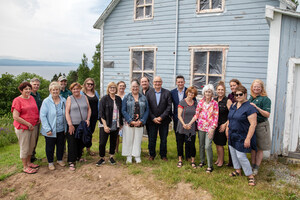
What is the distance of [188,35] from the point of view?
26.8 feet

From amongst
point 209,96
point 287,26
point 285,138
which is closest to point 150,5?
point 287,26

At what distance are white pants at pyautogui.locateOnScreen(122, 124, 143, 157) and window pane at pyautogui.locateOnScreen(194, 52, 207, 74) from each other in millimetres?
3872

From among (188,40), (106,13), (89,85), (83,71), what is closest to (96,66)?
(83,71)

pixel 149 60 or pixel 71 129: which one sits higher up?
pixel 149 60

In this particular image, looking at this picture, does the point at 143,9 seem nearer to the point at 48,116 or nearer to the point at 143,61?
the point at 143,61

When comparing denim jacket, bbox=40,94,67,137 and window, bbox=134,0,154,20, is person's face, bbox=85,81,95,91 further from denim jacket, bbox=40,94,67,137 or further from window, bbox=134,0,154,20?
window, bbox=134,0,154,20

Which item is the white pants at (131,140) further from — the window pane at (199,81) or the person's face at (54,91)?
the window pane at (199,81)

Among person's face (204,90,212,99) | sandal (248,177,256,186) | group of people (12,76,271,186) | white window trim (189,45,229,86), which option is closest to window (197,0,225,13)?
white window trim (189,45,229,86)

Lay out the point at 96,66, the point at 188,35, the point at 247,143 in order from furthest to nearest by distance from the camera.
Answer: the point at 96,66 → the point at 188,35 → the point at 247,143

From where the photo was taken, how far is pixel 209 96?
4.51 meters

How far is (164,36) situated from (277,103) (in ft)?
15.7

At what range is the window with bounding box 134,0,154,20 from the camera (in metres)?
9.05

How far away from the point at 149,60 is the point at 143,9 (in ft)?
6.63

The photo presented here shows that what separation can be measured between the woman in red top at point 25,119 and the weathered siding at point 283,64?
5.30 m
